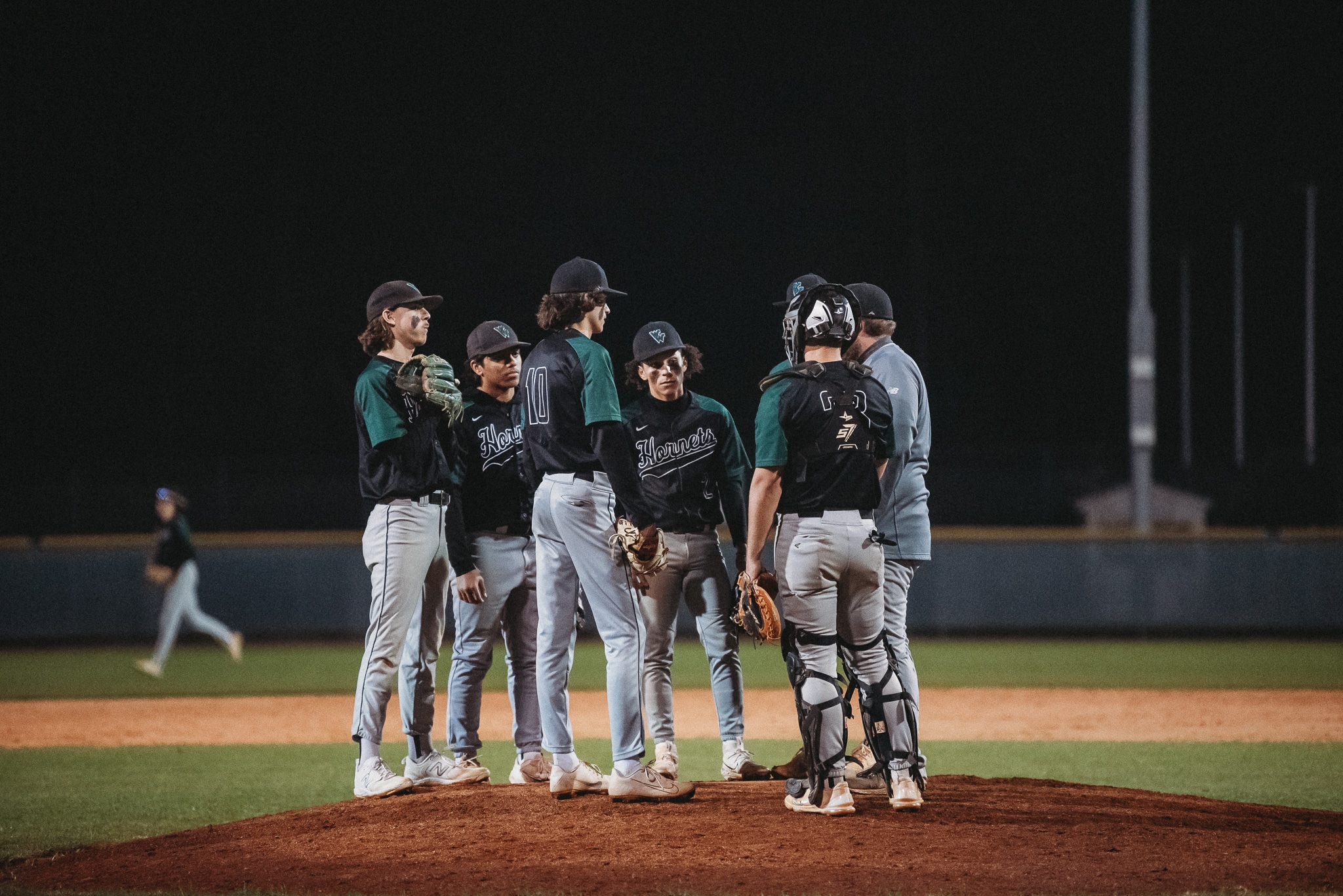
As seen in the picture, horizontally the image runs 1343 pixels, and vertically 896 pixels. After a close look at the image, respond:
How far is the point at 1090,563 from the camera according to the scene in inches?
605

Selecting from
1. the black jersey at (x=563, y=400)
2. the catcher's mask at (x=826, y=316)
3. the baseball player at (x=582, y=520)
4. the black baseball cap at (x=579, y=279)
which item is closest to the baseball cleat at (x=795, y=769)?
the baseball player at (x=582, y=520)

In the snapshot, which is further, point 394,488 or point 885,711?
point 394,488

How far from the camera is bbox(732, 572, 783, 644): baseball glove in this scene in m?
5.09

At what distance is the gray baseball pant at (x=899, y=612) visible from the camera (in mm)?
5465

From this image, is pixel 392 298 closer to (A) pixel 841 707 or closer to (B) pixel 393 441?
(B) pixel 393 441

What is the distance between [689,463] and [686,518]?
0.88ft

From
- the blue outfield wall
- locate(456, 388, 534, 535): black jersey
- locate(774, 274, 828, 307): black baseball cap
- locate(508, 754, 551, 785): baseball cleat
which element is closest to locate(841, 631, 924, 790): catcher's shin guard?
locate(774, 274, 828, 307): black baseball cap

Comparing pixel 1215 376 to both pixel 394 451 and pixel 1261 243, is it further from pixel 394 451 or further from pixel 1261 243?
pixel 394 451

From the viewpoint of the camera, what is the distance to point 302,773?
7.47 m

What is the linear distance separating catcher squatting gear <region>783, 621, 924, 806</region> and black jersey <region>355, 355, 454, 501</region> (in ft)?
5.55

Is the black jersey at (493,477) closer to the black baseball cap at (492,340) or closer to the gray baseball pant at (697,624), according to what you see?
the black baseball cap at (492,340)

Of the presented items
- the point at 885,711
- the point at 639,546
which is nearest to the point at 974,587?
the point at 885,711

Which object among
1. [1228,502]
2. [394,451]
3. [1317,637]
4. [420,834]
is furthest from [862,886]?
[1228,502]

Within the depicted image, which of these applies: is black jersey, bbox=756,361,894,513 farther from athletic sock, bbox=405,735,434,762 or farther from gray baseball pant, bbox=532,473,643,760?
athletic sock, bbox=405,735,434,762
